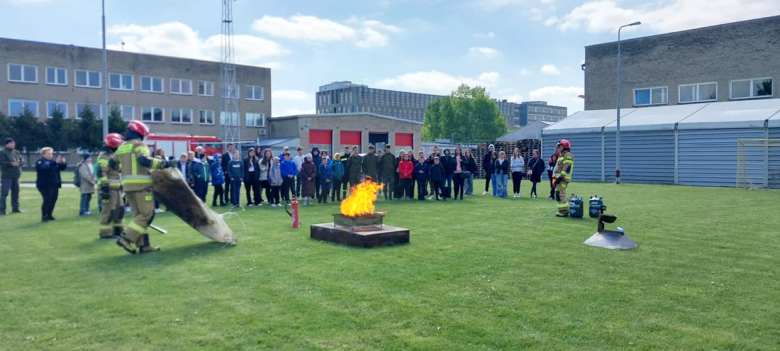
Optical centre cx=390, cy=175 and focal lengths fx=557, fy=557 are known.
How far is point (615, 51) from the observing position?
3941 centimetres

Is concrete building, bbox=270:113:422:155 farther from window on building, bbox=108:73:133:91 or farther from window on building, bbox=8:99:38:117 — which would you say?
window on building, bbox=8:99:38:117

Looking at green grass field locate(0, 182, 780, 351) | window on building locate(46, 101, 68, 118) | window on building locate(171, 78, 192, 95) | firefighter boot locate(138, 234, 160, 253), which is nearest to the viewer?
green grass field locate(0, 182, 780, 351)

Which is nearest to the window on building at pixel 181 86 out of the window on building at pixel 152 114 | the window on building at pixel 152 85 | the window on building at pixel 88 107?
the window on building at pixel 152 85

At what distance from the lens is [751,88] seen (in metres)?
33.4

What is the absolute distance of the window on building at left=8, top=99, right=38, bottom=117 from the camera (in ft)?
154

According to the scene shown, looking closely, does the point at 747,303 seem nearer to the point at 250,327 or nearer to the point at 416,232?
the point at 250,327

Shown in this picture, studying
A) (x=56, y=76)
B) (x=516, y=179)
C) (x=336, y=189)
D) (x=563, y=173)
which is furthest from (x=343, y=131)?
(x=563, y=173)

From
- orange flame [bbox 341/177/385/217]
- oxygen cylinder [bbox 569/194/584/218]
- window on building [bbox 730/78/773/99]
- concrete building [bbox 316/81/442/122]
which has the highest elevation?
concrete building [bbox 316/81/442/122]

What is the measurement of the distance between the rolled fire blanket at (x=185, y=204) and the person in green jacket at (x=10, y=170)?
7.50 meters

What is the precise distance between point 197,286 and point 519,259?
471 centimetres

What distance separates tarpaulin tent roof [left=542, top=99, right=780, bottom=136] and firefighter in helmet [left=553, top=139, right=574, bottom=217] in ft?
56.8

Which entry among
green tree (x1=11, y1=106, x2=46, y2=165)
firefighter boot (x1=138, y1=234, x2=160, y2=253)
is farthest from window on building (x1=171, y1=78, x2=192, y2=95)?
firefighter boot (x1=138, y1=234, x2=160, y2=253)

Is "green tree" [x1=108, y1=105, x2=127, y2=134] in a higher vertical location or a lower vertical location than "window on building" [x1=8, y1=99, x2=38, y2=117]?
lower

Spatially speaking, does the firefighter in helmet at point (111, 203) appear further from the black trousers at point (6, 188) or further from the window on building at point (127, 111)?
the window on building at point (127, 111)
